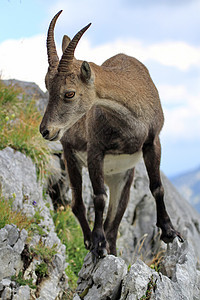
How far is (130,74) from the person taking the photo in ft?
19.3

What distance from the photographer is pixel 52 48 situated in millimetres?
5316

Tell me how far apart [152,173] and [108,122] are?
39.5 inches

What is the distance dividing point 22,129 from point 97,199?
3.95m

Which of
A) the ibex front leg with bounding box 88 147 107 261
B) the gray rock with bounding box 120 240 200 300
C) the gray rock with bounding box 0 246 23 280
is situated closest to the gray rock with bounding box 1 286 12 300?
the gray rock with bounding box 0 246 23 280

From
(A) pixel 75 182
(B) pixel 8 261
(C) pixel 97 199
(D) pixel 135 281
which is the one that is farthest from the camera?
(A) pixel 75 182

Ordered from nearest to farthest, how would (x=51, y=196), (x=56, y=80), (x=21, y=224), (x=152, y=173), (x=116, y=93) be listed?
1. (x=56, y=80)
2. (x=116, y=93)
3. (x=152, y=173)
4. (x=21, y=224)
5. (x=51, y=196)

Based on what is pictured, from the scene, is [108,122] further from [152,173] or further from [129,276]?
[129,276]

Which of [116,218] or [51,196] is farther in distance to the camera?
[51,196]

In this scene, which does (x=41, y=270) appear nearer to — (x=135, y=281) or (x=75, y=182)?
(x=75, y=182)

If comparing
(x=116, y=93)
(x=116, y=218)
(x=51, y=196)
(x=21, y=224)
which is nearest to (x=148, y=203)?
(x=51, y=196)

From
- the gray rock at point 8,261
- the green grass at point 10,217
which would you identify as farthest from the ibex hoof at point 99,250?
the green grass at point 10,217

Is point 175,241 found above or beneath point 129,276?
beneath

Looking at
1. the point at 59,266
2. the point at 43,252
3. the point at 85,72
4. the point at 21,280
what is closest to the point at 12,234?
the point at 21,280

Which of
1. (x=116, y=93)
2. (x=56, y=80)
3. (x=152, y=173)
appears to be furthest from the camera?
(x=152, y=173)
